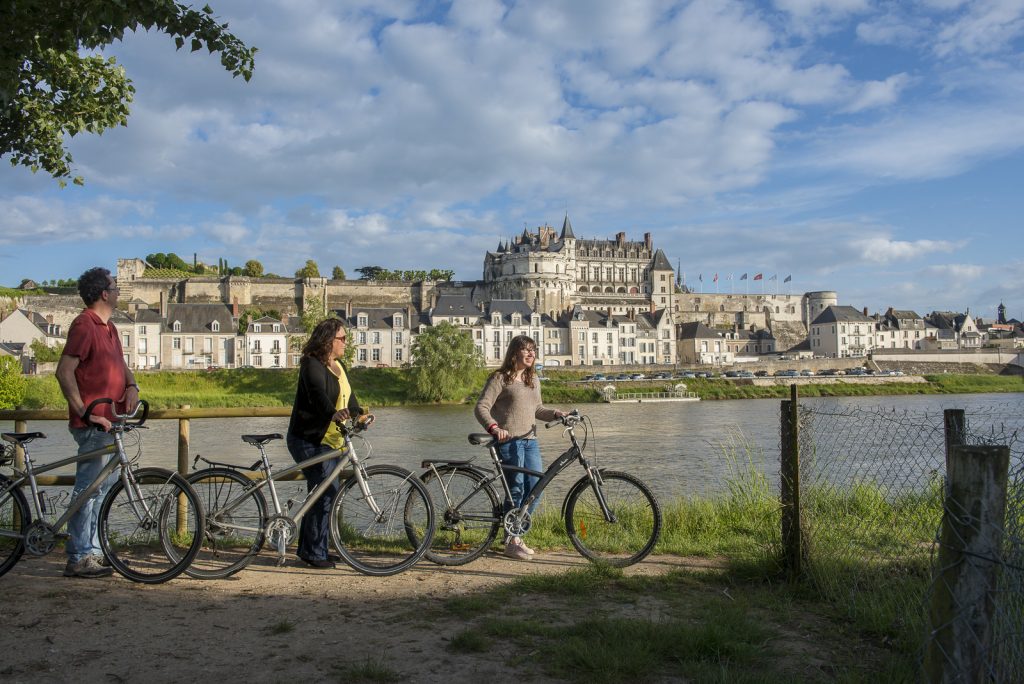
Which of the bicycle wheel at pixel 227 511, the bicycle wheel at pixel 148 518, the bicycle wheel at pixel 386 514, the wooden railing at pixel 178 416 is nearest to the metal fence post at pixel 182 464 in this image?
the wooden railing at pixel 178 416

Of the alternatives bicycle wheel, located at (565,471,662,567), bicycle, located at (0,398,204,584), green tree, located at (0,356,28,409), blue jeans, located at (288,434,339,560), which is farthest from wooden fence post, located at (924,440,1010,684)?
green tree, located at (0,356,28,409)

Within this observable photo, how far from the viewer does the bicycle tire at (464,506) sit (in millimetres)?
5520

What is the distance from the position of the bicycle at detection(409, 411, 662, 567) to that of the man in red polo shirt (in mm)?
2061

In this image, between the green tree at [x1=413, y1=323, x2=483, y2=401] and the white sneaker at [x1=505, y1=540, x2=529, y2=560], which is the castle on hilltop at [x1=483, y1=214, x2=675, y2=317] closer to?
the green tree at [x1=413, y1=323, x2=483, y2=401]

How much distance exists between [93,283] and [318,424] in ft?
5.51

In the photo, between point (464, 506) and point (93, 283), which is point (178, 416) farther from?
point (464, 506)

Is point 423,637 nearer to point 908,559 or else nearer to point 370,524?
point 370,524

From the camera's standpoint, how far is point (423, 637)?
153 inches

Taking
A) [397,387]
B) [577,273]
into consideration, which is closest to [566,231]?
[577,273]

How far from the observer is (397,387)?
50781mm

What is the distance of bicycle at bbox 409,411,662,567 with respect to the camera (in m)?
5.48

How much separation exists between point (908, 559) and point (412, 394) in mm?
43351

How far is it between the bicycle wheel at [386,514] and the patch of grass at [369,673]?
63.8 inches

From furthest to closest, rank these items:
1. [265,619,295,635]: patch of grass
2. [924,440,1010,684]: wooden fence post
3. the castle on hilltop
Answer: the castle on hilltop → [265,619,295,635]: patch of grass → [924,440,1010,684]: wooden fence post
